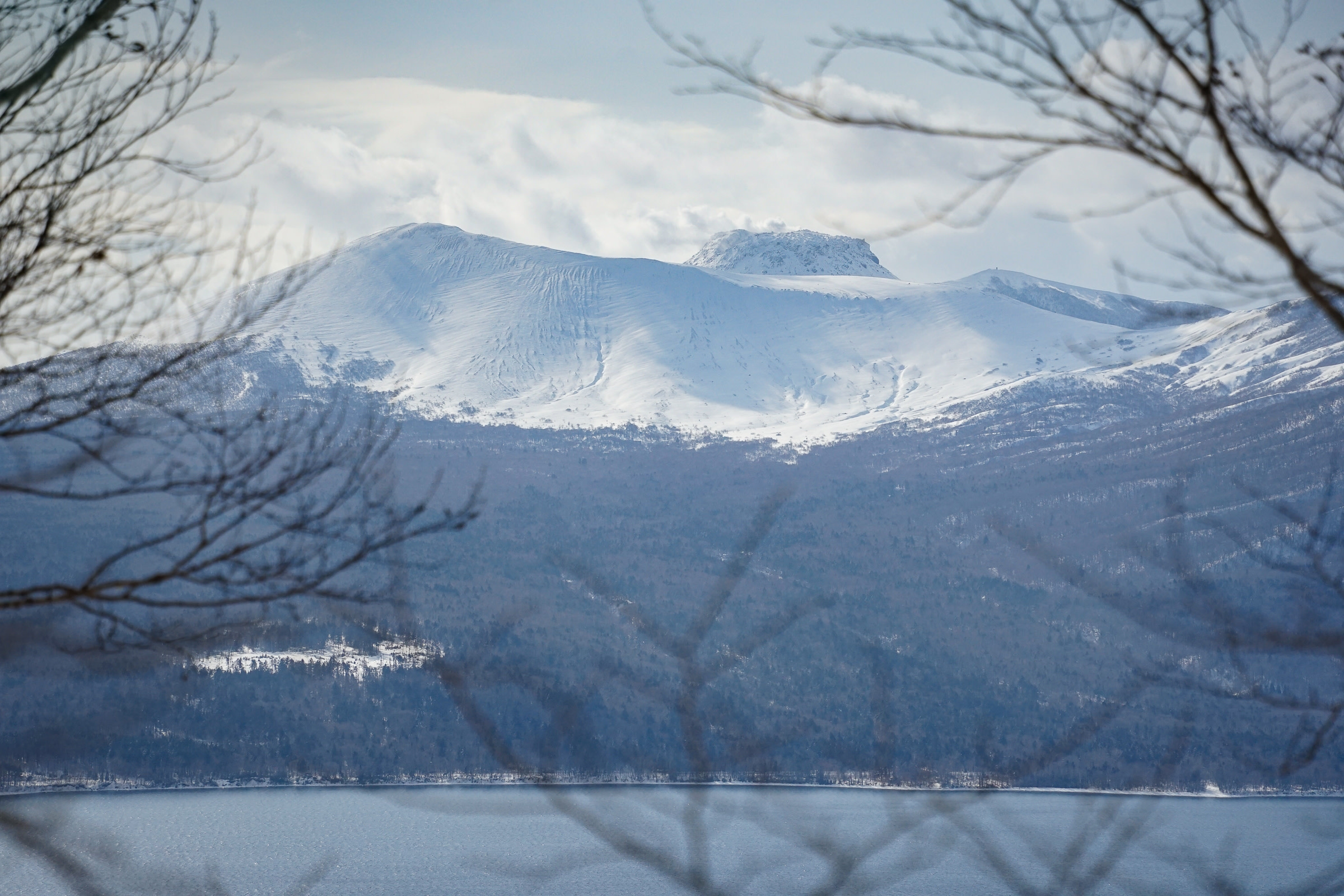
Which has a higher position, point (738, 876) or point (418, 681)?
point (738, 876)

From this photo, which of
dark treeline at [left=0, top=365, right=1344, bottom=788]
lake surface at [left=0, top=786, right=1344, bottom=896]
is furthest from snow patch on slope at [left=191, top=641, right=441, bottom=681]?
lake surface at [left=0, top=786, right=1344, bottom=896]

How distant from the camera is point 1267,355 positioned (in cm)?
19525

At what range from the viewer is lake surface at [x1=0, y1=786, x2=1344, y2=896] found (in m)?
3.35

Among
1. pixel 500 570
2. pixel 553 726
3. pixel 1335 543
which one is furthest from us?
pixel 500 570

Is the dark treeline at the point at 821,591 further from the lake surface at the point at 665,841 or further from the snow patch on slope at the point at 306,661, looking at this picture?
the lake surface at the point at 665,841

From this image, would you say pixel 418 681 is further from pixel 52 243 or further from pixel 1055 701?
pixel 52 243

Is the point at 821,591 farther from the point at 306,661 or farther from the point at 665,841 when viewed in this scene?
the point at 306,661

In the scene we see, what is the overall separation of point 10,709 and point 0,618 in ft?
275

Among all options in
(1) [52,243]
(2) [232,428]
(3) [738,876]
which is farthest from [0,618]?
(3) [738,876]

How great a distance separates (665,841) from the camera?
214 inches

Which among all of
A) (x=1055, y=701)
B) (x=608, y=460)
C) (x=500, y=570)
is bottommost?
(x=1055, y=701)

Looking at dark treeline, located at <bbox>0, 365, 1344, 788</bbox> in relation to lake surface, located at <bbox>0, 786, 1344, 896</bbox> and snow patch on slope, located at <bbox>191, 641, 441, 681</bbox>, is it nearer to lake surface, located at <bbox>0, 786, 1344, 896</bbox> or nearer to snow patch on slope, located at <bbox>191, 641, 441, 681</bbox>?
snow patch on slope, located at <bbox>191, 641, 441, 681</bbox>

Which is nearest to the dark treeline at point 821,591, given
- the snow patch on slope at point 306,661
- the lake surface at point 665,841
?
the snow patch on slope at point 306,661

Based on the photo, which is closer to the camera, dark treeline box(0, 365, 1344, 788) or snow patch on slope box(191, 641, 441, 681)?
dark treeline box(0, 365, 1344, 788)
